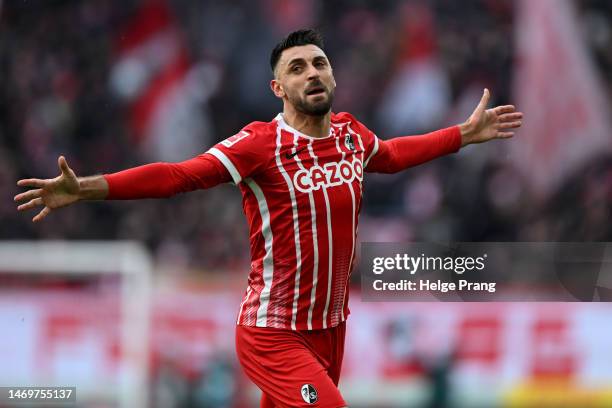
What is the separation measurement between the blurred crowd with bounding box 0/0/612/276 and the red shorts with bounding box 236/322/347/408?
311 centimetres

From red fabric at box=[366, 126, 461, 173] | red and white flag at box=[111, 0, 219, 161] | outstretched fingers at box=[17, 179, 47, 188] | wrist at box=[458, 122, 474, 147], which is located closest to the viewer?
outstretched fingers at box=[17, 179, 47, 188]

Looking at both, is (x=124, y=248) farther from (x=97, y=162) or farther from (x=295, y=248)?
(x=295, y=248)

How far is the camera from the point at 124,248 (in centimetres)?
767

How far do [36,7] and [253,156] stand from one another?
4.60 meters

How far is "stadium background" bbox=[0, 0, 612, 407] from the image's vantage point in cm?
745

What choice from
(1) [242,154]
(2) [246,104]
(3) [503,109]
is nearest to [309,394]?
(1) [242,154]

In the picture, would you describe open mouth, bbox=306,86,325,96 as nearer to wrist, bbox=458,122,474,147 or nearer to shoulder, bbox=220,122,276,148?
shoulder, bbox=220,122,276,148

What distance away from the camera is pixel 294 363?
14.1 feet

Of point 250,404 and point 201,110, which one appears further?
point 201,110

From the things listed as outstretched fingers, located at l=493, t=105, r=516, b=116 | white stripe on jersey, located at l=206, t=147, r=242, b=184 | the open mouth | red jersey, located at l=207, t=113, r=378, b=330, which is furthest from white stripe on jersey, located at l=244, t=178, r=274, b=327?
outstretched fingers, located at l=493, t=105, r=516, b=116

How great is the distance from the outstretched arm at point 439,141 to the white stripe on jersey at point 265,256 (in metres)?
A: 0.66

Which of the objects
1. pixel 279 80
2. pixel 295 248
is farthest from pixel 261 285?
pixel 279 80

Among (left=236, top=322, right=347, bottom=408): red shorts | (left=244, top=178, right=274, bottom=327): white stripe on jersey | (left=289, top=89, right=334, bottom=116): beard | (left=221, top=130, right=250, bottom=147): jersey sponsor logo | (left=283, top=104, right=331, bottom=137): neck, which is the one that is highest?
(left=289, top=89, right=334, bottom=116): beard

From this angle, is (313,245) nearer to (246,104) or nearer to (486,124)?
(486,124)
